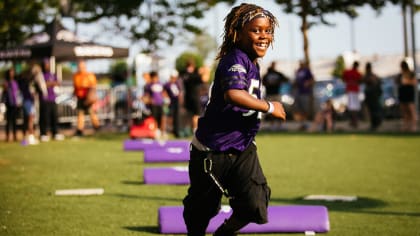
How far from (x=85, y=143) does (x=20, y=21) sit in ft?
22.1

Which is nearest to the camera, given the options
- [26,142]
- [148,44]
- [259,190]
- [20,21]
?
[259,190]

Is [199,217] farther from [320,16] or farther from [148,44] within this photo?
[148,44]

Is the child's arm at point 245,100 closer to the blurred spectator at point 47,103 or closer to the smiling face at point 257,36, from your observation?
the smiling face at point 257,36

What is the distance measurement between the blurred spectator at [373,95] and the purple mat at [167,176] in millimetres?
14078

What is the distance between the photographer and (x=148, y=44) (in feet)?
98.2

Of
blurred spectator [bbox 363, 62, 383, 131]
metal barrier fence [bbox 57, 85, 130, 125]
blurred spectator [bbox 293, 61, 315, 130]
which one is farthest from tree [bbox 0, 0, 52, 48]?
blurred spectator [bbox 363, 62, 383, 131]

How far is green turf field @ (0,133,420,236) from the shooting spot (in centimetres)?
777

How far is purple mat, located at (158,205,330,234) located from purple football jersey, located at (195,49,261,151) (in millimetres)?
1601

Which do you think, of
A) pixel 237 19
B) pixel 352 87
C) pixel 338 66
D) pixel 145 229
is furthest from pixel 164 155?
pixel 338 66

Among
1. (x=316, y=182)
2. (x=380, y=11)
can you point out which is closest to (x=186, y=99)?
→ (x=380, y=11)

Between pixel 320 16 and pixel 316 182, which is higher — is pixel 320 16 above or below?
above

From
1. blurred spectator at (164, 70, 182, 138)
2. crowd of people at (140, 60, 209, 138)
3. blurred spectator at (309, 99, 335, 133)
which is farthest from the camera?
blurred spectator at (309, 99, 335, 133)

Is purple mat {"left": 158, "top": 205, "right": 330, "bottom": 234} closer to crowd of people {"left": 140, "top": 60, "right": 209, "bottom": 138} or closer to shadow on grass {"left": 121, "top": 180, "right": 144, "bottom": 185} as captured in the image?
shadow on grass {"left": 121, "top": 180, "right": 144, "bottom": 185}

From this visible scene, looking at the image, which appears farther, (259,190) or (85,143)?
(85,143)
